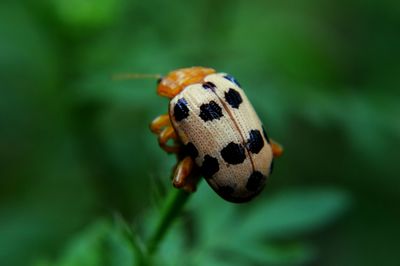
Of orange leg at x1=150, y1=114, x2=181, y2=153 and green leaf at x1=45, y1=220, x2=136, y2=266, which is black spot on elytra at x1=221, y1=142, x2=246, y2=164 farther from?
green leaf at x1=45, y1=220, x2=136, y2=266

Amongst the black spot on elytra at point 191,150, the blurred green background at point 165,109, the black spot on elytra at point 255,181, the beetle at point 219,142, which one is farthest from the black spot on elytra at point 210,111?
the blurred green background at point 165,109

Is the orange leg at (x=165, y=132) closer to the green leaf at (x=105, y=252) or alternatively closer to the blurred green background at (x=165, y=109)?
the green leaf at (x=105, y=252)

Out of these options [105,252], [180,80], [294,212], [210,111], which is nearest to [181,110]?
[210,111]

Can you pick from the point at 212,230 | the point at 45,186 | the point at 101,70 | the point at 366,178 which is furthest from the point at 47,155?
the point at 366,178

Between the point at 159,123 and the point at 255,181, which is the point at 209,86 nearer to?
the point at 159,123

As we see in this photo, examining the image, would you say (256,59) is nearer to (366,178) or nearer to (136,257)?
(366,178)
